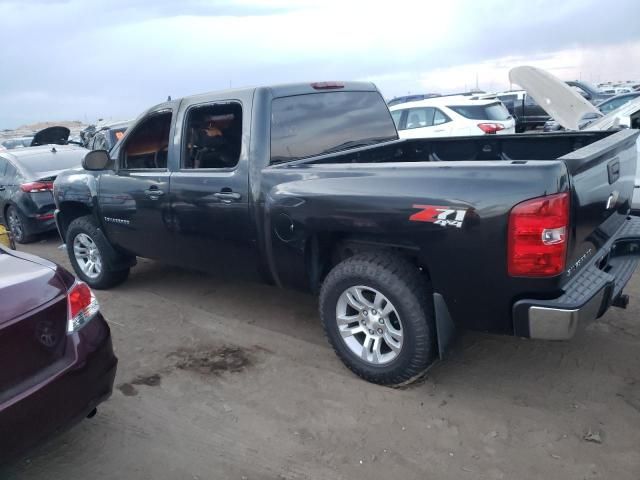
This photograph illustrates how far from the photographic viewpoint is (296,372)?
383 cm

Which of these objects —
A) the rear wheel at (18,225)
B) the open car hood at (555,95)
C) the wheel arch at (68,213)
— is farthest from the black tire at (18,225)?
the open car hood at (555,95)

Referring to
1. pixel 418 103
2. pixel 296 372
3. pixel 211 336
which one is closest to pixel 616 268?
pixel 296 372

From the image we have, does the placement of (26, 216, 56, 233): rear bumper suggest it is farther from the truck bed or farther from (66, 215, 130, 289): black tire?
the truck bed

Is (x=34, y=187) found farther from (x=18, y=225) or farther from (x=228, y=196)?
(x=228, y=196)

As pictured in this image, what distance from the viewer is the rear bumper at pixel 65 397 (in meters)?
2.35

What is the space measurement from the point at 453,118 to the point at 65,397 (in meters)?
9.93

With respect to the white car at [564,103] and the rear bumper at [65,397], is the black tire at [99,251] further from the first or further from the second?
the white car at [564,103]

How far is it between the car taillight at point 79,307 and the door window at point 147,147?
7.23 ft

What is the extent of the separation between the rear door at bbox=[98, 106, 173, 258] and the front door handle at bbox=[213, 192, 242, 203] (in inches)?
26.3

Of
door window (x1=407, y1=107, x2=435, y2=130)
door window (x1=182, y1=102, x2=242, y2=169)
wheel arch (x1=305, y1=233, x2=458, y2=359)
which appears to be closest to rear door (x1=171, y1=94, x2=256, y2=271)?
door window (x1=182, y1=102, x2=242, y2=169)

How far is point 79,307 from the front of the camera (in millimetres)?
2838

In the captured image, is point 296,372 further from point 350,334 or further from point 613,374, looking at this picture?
point 613,374

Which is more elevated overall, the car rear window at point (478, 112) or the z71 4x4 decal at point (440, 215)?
the car rear window at point (478, 112)

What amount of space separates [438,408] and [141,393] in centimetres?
195
